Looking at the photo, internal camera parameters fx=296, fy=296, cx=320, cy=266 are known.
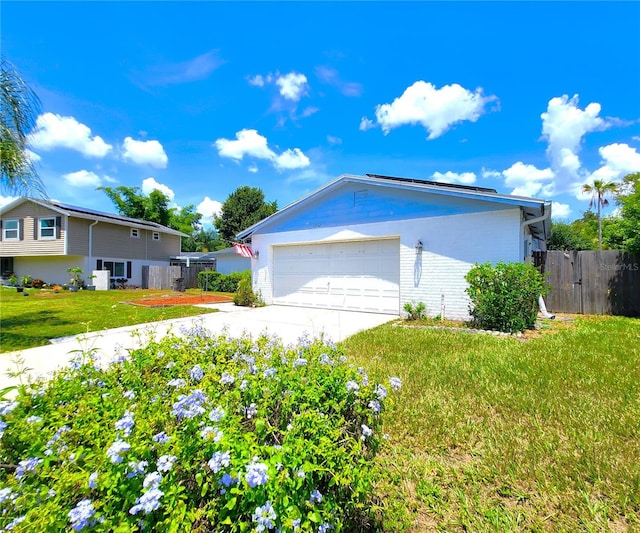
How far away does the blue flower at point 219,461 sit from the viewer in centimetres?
109

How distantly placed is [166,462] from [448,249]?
8.55 m

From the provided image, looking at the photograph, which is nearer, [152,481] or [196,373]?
[152,481]

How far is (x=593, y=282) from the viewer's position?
29.2 ft

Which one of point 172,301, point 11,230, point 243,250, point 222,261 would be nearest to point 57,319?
point 172,301

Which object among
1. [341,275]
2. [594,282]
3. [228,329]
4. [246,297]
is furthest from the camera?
[246,297]

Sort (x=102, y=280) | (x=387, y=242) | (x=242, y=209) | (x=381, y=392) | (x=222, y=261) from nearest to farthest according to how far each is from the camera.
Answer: (x=381, y=392) → (x=387, y=242) → (x=102, y=280) → (x=222, y=261) → (x=242, y=209)

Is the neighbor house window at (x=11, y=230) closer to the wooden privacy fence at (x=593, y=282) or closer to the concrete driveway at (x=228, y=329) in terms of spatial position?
the concrete driveway at (x=228, y=329)

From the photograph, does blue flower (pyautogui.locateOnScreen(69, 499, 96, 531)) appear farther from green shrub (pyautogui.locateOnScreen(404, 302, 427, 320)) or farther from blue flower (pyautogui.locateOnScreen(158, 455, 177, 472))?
green shrub (pyautogui.locateOnScreen(404, 302, 427, 320))

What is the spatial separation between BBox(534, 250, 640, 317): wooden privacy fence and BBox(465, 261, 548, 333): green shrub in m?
2.44

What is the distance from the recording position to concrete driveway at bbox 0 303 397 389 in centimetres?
480

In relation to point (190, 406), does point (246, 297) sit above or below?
below

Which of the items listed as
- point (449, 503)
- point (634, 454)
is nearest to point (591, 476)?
point (634, 454)

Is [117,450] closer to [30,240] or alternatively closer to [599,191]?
[30,240]

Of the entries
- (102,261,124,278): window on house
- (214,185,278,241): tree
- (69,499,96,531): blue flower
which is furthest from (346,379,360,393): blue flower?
(214,185,278,241): tree
